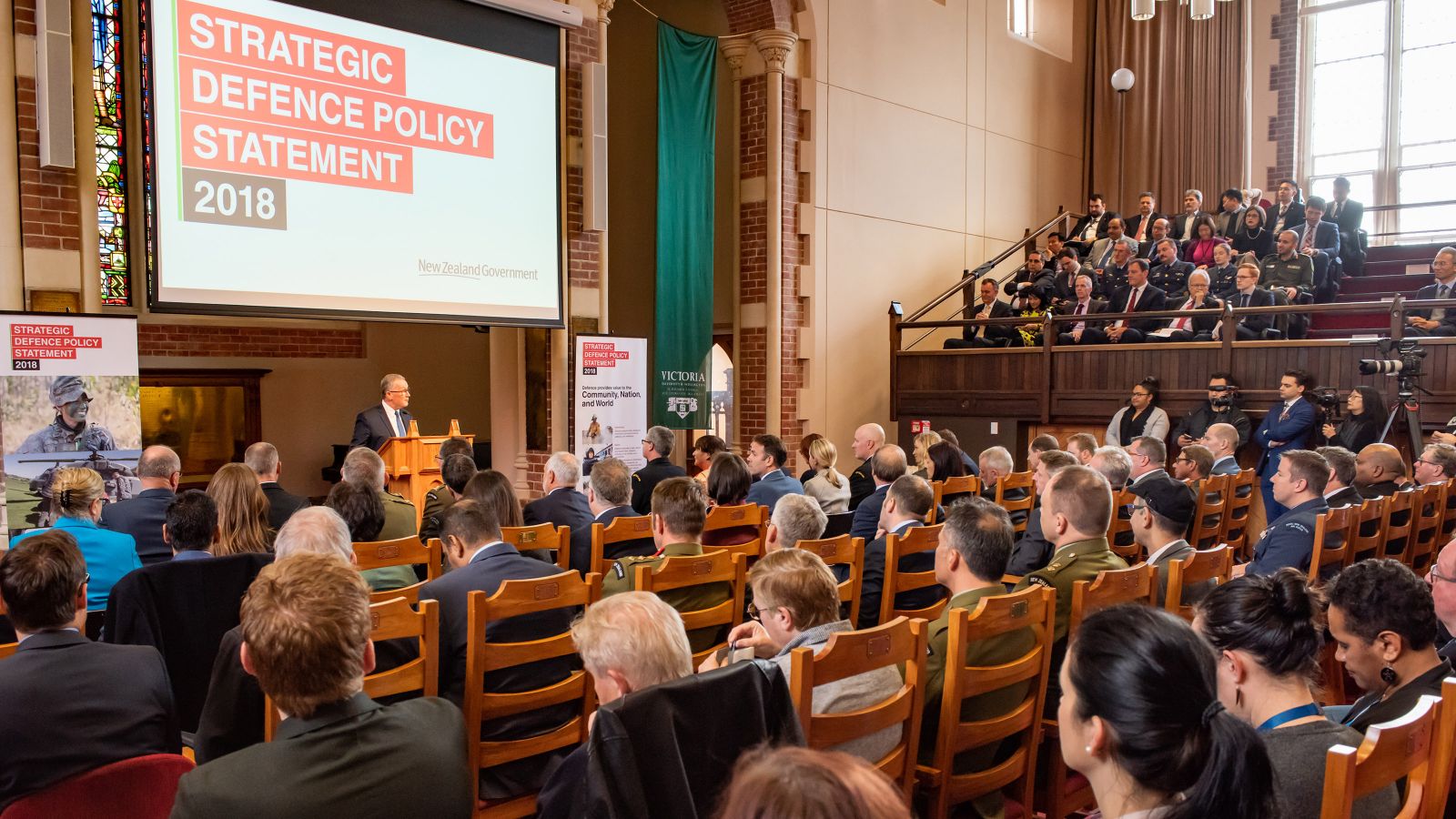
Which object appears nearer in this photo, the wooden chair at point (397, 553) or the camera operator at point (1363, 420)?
the wooden chair at point (397, 553)

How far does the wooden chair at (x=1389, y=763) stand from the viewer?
61.5 inches

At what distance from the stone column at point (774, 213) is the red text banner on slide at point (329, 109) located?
3158 millimetres

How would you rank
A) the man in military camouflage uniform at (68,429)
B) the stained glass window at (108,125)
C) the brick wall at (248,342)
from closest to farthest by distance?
1. the man in military camouflage uniform at (68,429)
2. the stained glass window at (108,125)
3. the brick wall at (248,342)

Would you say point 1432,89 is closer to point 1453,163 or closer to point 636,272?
point 1453,163

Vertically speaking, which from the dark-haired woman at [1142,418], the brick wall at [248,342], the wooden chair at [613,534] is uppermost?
the brick wall at [248,342]

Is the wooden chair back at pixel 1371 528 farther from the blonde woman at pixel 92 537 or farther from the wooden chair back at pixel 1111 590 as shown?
the blonde woman at pixel 92 537

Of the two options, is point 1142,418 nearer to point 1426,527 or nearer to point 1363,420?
point 1363,420

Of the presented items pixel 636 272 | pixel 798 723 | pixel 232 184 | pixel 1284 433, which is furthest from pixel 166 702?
pixel 636 272

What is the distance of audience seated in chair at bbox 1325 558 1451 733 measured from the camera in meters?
2.36

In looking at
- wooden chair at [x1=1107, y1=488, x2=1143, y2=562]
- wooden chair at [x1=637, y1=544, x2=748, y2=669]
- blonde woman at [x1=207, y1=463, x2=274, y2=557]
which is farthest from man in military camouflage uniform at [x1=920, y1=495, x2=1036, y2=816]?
blonde woman at [x1=207, y1=463, x2=274, y2=557]

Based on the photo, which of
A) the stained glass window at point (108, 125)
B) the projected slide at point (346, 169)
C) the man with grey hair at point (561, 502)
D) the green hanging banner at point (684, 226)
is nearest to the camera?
the man with grey hair at point (561, 502)

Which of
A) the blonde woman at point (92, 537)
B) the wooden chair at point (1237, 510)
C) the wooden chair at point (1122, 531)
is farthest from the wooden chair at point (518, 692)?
the wooden chair at point (1237, 510)

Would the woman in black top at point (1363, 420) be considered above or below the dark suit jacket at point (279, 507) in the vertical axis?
above

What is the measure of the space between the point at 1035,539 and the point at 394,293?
4706 millimetres
